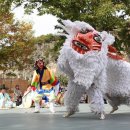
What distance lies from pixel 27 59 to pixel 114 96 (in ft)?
92.7

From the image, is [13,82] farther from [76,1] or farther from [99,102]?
[99,102]

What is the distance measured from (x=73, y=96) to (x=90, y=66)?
92 centimetres

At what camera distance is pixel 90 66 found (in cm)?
959

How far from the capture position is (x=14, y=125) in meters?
8.52

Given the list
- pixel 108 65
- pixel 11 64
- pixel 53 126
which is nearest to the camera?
pixel 53 126

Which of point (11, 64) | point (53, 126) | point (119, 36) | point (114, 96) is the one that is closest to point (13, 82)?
point (11, 64)

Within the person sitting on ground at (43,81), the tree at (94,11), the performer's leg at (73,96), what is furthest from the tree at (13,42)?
the performer's leg at (73,96)

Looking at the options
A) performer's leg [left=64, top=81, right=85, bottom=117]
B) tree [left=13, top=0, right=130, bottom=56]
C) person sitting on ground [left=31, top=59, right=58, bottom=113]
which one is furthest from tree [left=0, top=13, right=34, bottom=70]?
performer's leg [left=64, top=81, right=85, bottom=117]

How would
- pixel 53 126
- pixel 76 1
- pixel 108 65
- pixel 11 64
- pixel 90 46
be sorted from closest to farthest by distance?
pixel 53 126, pixel 90 46, pixel 108 65, pixel 76 1, pixel 11 64

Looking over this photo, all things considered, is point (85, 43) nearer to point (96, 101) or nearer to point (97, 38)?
point (97, 38)

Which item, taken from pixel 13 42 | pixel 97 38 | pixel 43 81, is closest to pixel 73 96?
pixel 97 38

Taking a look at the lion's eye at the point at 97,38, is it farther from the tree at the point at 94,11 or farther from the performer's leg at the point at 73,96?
the tree at the point at 94,11

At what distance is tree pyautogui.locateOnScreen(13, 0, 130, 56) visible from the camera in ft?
63.4

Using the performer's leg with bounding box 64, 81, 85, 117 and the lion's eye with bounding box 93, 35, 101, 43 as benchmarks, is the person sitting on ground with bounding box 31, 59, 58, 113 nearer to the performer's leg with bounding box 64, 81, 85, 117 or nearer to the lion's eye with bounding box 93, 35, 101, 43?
the performer's leg with bounding box 64, 81, 85, 117
